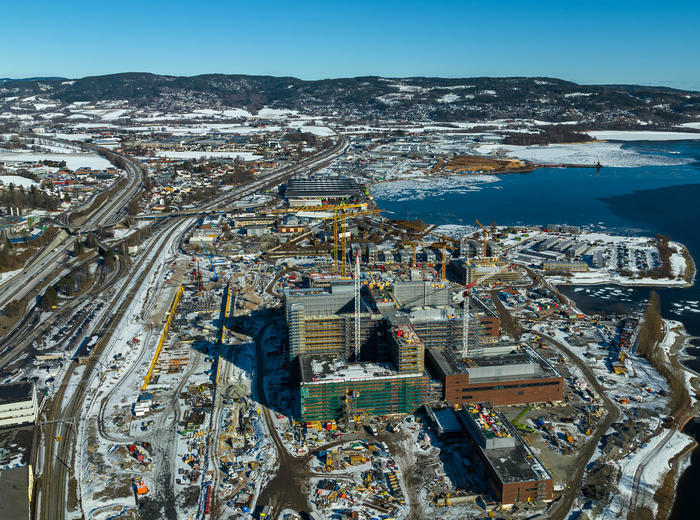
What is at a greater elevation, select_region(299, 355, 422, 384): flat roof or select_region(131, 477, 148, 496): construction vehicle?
select_region(299, 355, 422, 384): flat roof

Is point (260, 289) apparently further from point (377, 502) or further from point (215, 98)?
point (215, 98)

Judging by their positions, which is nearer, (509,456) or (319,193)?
(509,456)

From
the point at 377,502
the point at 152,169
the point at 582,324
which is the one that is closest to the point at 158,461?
the point at 377,502

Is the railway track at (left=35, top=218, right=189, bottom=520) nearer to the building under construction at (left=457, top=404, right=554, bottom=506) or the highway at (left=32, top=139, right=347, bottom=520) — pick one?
the highway at (left=32, top=139, right=347, bottom=520)

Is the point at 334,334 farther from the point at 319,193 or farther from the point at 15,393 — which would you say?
the point at 319,193

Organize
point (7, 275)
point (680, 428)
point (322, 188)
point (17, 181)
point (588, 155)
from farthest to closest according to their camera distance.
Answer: point (588, 155) < point (17, 181) < point (322, 188) < point (7, 275) < point (680, 428)

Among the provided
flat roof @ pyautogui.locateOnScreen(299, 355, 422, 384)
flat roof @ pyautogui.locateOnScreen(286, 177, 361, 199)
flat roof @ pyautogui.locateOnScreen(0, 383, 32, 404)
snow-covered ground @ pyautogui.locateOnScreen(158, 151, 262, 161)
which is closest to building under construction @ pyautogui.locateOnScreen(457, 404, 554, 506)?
flat roof @ pyautogui.locateOnScreen(299, 355, 422, 384)


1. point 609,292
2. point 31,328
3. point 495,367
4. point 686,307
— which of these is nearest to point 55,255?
point 31,328
